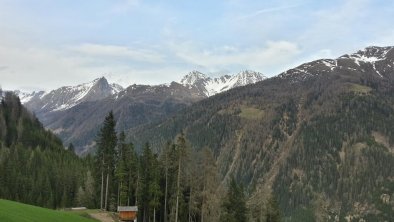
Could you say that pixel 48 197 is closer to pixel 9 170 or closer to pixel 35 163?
pixel 9 170

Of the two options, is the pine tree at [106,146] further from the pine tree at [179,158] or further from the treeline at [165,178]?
the pine tree at [179,158]

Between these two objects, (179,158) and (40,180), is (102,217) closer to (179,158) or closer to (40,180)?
(179,158)

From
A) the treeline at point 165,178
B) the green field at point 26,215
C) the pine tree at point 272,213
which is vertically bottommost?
the pine tree at point 272,213

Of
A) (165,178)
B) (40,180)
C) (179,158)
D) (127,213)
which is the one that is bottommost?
(127,213)

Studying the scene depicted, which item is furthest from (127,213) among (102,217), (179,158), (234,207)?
(234,207)

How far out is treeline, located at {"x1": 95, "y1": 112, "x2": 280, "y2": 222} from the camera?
100562 millimetres

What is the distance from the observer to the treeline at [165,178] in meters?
101

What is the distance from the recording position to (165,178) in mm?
105125

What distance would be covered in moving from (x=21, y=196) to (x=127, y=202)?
3873 cm

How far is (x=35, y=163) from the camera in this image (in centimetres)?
15912

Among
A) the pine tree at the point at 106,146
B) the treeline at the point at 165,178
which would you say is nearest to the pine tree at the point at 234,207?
the treeline at the point at 165,178

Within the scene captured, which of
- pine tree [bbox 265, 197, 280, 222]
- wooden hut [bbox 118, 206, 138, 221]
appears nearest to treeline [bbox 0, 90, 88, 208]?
wooden hut [bbox 118, 206, 138, 221]

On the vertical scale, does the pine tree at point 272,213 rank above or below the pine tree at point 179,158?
below

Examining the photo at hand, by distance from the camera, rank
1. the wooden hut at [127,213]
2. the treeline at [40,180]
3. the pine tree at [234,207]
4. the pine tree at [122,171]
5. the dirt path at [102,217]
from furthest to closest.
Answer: the treeline at [40,180], the pine tree at [234,207], the pine tree at [122,171], the wooden hut at [127,213], the dirt path at [102,217]
